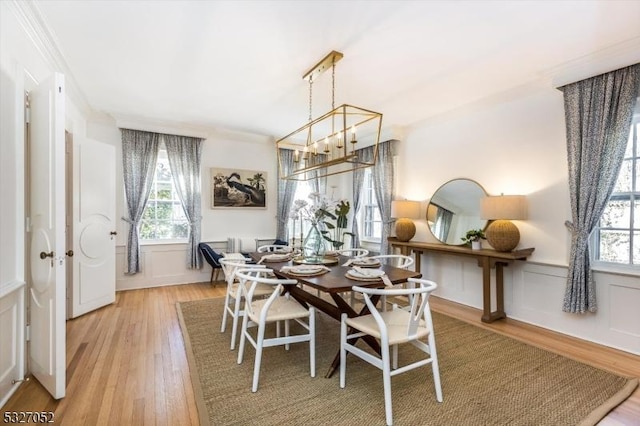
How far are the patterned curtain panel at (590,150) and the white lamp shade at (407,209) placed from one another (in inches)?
75.7

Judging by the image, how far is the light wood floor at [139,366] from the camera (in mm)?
1912

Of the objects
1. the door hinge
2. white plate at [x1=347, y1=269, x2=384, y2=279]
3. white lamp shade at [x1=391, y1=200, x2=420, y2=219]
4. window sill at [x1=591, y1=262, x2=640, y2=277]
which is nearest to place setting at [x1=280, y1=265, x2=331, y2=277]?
white plate at [x1=347, y1=269, x2=384, y2=279]

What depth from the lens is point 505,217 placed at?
3.40 metres

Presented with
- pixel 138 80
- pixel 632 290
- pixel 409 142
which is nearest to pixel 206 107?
pixel 138 80

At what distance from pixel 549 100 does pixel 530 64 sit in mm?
596

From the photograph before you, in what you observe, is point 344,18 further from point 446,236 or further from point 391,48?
point 446,236

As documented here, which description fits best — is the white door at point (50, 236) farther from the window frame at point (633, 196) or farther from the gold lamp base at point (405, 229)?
the window frame at point (633, 196)

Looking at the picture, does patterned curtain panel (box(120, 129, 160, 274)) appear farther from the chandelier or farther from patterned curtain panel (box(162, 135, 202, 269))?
the chandelier

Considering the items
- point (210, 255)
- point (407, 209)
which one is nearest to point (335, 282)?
point (407, 209)

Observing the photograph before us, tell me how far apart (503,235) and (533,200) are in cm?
55

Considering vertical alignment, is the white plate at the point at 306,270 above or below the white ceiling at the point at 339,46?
below

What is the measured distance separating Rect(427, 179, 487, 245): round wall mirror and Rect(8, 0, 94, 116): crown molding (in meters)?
4.57

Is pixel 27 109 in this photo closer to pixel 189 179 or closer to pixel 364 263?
pixel 364 263

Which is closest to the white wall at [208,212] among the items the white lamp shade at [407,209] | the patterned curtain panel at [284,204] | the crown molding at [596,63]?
the patterned curtain panel at [284,204]
